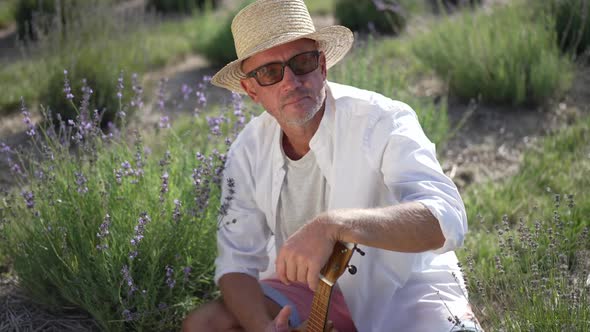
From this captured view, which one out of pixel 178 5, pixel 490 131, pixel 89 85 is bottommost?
pixel 178 5

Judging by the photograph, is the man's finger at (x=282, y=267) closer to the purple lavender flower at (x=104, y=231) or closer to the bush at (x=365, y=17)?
the purple lavender flower at (x=104, y=231)

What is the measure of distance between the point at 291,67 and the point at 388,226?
0.75 meters

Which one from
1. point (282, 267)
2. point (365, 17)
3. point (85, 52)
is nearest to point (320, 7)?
point (365, 17)

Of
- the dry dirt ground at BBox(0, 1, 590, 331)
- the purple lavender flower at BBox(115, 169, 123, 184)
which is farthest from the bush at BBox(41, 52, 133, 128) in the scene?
the purple lavender flower at BBox(115, 169, 123, 184)

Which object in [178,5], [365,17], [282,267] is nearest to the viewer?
[282,267]

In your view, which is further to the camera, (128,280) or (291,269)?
(128,280)

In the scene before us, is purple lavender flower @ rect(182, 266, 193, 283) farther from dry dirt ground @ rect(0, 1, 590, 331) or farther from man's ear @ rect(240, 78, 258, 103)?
dry dirt ground @ rect(0, 1, 590, 331)

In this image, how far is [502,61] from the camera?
15.9 feet

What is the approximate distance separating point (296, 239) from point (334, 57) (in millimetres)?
1006

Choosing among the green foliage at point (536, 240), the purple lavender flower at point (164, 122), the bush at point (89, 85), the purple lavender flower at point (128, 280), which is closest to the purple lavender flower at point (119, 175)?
the purple lavender flower at point (128, 280)

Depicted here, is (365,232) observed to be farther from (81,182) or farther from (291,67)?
(81,182)

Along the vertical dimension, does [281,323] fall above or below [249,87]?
below

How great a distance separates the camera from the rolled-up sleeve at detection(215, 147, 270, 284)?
279 centimetres

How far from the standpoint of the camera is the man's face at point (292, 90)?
8.43ft
